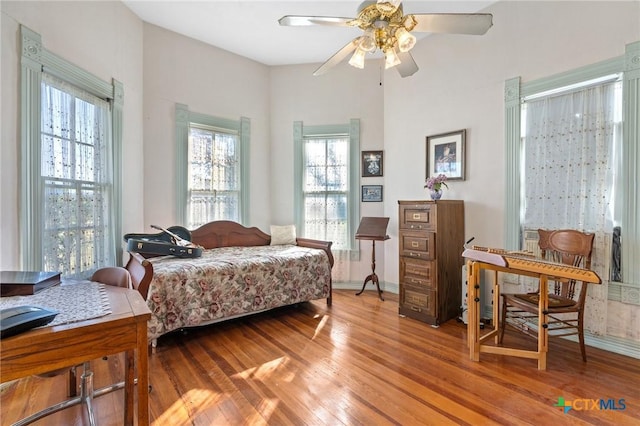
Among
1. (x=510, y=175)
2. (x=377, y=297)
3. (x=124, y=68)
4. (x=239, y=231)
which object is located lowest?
(x=377, y=297)

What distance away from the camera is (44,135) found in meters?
2.29

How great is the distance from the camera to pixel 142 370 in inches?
45.2

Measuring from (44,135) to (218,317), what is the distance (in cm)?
203

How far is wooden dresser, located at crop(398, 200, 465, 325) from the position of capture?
3.08 metres

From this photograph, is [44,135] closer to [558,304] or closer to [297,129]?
[297,129]

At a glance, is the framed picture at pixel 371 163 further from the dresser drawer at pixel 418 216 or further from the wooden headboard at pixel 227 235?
the wooden headboard at pixel 227 235

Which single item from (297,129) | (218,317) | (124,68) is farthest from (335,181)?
(124,68)

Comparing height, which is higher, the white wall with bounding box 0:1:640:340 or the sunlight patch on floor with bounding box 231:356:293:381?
the white wall with bounding box 0:1:640:340

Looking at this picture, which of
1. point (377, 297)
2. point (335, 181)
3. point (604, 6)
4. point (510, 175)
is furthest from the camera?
point (335, 181)

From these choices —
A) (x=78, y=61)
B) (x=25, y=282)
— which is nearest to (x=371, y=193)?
A: (x=78, y=61)

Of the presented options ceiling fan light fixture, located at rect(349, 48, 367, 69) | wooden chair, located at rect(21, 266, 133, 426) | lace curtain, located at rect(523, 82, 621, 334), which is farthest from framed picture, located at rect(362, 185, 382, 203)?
wooden chair, located at rect(21, 266, 133, 426)

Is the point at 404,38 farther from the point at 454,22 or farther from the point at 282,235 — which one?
the point at 282,235

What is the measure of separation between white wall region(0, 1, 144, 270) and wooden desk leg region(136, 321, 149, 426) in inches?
64.4

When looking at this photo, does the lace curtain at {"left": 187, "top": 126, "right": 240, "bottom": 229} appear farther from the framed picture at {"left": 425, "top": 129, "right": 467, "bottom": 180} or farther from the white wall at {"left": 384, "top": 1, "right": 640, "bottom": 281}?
the framed picture at {"left": 425, "top": 129, "right": 467, "bottom": 180}
